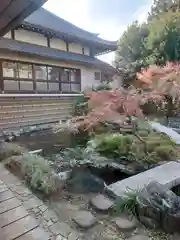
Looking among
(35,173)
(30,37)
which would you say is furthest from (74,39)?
(35,173)

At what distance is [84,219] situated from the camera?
240cm

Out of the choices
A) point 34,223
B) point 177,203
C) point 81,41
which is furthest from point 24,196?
point 81,41

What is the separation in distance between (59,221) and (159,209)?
1.09 metres

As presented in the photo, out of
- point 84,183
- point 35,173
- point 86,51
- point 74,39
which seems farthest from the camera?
point 86,51

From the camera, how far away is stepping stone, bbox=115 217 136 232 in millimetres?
2354

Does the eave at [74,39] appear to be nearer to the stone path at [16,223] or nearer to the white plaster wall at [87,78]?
the white plaster wall at [87,78]

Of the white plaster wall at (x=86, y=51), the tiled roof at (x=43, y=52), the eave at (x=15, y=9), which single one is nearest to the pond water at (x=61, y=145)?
the eave at (x=15, y=9)

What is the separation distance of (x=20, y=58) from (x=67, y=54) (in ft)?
9.07

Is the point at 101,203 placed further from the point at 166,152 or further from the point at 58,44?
the point at 58,44

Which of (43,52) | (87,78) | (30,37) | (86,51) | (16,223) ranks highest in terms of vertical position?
(30,37)

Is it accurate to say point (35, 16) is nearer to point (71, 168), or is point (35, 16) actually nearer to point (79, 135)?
point (79, 135)

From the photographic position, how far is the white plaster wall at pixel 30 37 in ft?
32.4

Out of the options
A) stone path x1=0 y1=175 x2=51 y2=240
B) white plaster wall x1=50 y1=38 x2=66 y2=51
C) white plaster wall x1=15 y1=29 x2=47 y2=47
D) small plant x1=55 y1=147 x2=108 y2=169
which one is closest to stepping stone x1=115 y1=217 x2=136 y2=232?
stone path x1=0 y1=175 x2=51 y2=240

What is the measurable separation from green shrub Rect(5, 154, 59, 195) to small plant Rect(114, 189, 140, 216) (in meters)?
0.84
